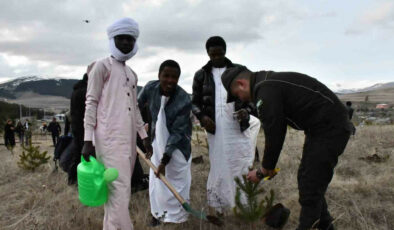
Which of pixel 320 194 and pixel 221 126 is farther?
pixel 221 126

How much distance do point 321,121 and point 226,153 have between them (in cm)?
146

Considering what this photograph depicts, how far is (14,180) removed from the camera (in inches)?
252

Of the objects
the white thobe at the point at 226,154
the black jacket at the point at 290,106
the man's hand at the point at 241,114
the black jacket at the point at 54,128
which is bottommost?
the black jacket at the point at 54,128

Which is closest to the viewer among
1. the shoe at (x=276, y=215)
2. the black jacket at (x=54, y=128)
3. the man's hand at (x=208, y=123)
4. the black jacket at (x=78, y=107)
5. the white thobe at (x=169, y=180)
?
the shoe at (x=276, y=215)

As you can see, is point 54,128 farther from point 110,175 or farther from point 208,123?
point 110,175

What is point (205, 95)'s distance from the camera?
3969 mm

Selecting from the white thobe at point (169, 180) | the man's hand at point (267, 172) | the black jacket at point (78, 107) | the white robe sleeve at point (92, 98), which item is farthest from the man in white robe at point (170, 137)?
the black jacket at point (78, 107)

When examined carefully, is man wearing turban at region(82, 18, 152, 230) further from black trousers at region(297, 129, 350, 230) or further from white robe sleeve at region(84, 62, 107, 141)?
black trousers at region(297, 129, 350, 230)

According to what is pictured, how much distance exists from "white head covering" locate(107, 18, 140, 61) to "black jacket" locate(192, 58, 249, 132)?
1.27m

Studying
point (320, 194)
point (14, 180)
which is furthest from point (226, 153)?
point (14, 180)

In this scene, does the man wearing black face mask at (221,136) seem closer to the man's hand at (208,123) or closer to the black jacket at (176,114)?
the man's hand at (208,123)

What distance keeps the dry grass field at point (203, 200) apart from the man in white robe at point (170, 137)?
0.20 meters

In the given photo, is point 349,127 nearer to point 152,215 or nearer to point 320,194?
point 320,194

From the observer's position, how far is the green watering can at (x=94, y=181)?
267 centimetres
